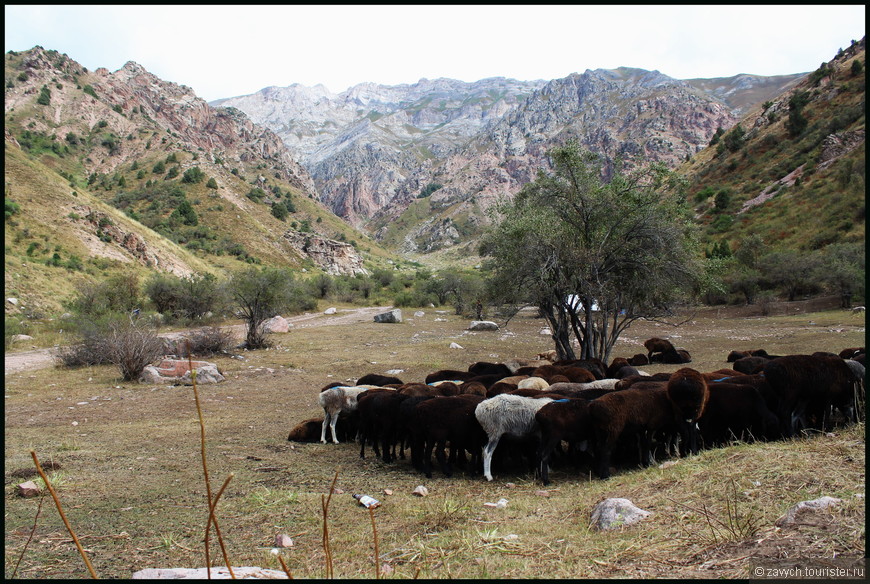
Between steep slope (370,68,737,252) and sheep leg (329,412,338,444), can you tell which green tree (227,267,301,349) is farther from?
steep slope (370,68,737,252)

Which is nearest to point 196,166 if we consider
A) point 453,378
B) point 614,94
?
point 453,378

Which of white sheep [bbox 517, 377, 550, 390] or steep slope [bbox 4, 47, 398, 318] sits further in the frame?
steep slope [bbox 4, 47, 398, 318]

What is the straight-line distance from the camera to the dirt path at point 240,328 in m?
16.6

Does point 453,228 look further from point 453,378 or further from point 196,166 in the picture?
point 453,378

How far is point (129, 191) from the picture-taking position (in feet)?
213

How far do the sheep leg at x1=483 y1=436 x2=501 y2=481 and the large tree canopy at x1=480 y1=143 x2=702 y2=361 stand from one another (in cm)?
737

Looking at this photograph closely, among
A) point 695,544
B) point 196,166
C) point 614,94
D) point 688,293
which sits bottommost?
point 695,544

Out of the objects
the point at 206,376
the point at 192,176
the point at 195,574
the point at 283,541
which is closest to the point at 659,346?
the point at 206,376

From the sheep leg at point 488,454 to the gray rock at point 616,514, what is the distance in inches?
100

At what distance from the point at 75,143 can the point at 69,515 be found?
274 ft

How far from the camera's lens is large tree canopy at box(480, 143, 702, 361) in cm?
1438

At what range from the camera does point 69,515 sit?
5383 millimetres

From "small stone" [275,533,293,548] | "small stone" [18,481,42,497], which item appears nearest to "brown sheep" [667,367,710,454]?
"small stone" [275,533,293,548]

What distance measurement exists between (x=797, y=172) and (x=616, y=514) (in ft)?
170
